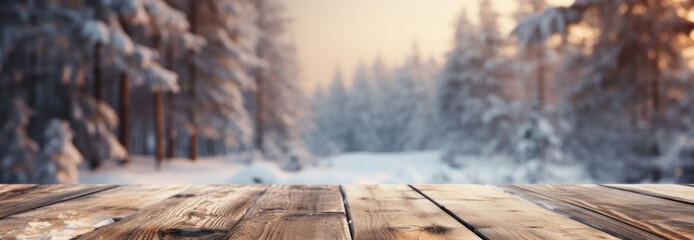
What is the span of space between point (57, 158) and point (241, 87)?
8117mm

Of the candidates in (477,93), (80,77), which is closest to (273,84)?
(477,93)

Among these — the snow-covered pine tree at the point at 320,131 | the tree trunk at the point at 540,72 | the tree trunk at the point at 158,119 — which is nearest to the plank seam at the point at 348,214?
the tree trunk at the point at 158,119

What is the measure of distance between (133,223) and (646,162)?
1161 cm

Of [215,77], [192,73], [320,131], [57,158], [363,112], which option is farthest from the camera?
[363,112]

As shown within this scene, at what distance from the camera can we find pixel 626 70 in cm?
1095

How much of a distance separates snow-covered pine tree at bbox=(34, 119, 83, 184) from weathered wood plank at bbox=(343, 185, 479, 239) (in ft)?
27.7

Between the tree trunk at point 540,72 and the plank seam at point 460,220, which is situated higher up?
the tree trunk at point 540,72

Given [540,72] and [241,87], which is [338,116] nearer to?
[540,72]

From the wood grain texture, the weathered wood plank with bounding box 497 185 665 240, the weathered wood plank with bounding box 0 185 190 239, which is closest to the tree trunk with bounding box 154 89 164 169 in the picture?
the weathered wood plank with bounding box 0 185 190 239

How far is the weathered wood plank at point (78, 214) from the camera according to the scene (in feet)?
4.23

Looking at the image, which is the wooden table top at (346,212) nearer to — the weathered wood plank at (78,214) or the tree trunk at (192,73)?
the weathered wood plank at (78,214)

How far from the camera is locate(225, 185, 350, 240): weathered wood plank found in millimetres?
1237

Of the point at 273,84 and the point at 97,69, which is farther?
the point at 273,84

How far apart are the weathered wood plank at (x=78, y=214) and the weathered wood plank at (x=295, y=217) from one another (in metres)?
0.50
